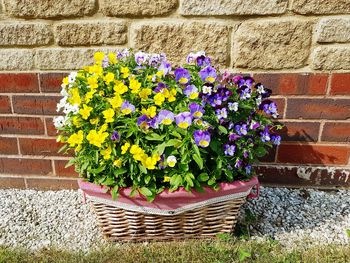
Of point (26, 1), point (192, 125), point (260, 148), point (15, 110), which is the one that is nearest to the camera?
point (192, 125)

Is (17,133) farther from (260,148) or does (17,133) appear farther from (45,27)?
(260,148)

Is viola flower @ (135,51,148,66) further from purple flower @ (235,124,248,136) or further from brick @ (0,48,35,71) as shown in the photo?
brick @ (0,48,35,71)

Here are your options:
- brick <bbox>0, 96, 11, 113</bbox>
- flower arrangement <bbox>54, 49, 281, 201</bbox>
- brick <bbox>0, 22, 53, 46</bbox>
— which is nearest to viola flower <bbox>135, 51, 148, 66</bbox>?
flower arrangement <bbox>54, 49, 281, 201</bbox>

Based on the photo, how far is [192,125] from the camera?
5.68ft

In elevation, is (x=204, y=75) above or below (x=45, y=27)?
below

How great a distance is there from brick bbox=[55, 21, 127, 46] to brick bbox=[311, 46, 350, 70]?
43.0 inches

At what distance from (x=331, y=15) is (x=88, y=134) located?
4.72ft

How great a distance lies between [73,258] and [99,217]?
244 mm

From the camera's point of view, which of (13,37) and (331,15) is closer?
(331,15)

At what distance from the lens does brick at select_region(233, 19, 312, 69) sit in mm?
2041

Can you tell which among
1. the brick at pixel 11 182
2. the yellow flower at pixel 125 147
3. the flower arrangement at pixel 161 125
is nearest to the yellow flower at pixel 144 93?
the flower arrangement at pixel 161 125

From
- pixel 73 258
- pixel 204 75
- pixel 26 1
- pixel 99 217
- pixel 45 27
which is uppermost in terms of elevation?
pixel 26 1

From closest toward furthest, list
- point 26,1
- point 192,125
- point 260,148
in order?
point 192,125
point 260,148
point 26,1

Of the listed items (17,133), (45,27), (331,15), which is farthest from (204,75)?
(17,133)
